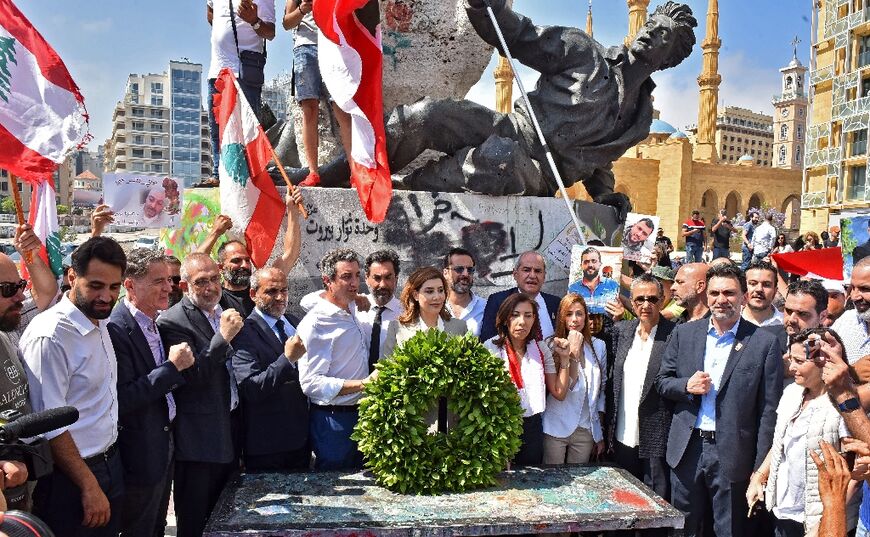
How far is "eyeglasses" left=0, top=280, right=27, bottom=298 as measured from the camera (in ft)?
10.5

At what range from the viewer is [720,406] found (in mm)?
4184

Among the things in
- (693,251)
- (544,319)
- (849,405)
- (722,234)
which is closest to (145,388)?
(544,319)

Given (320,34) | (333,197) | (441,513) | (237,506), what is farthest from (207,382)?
(320,34)

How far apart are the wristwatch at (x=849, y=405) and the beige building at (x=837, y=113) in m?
42.0

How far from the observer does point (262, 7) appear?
21.9 ft

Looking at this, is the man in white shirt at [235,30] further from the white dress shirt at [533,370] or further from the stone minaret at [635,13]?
the stone minaret at [635,13]

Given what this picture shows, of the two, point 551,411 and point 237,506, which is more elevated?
point 551,411

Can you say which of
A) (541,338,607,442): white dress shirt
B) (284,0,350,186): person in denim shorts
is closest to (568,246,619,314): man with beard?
(541,338,607,442): white dress shirt

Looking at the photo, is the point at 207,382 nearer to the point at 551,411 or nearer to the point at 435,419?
the point at 435,419

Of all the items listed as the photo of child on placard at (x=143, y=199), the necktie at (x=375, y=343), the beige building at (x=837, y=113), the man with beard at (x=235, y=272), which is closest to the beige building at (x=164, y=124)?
the beige building at (x=837, y=113)

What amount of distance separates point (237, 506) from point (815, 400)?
2967mm

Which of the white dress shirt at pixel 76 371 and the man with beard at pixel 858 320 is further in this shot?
the man with beard at pixel 858 320

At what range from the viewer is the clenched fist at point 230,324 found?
12.8ft

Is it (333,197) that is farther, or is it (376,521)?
(333,197)
